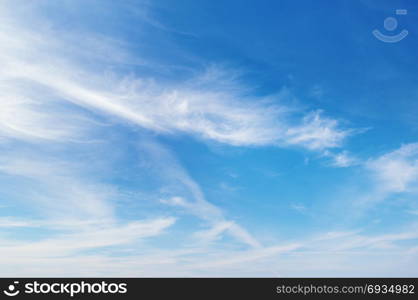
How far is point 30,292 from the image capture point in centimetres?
3453

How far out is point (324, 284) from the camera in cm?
3572

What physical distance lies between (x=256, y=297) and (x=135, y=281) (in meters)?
10.3

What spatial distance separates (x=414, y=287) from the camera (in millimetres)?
36062

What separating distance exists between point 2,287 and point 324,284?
27.5 m

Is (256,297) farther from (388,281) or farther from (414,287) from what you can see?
(414,287)

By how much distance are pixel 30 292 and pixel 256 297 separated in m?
19.0

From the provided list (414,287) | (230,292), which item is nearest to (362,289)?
(414,287)

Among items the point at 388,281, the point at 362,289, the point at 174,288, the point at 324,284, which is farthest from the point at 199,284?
the point at 388,281

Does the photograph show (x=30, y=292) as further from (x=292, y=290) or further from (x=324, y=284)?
(x=324, y=284)

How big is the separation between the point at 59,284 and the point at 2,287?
16.1 feet

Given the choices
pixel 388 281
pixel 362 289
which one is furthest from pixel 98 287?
pixel 388 281

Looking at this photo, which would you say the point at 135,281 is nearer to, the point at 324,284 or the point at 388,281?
the point at 324,284

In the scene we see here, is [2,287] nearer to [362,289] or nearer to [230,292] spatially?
[230,292]

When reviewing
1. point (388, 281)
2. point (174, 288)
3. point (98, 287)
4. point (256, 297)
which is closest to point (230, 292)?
point (256, 297)
